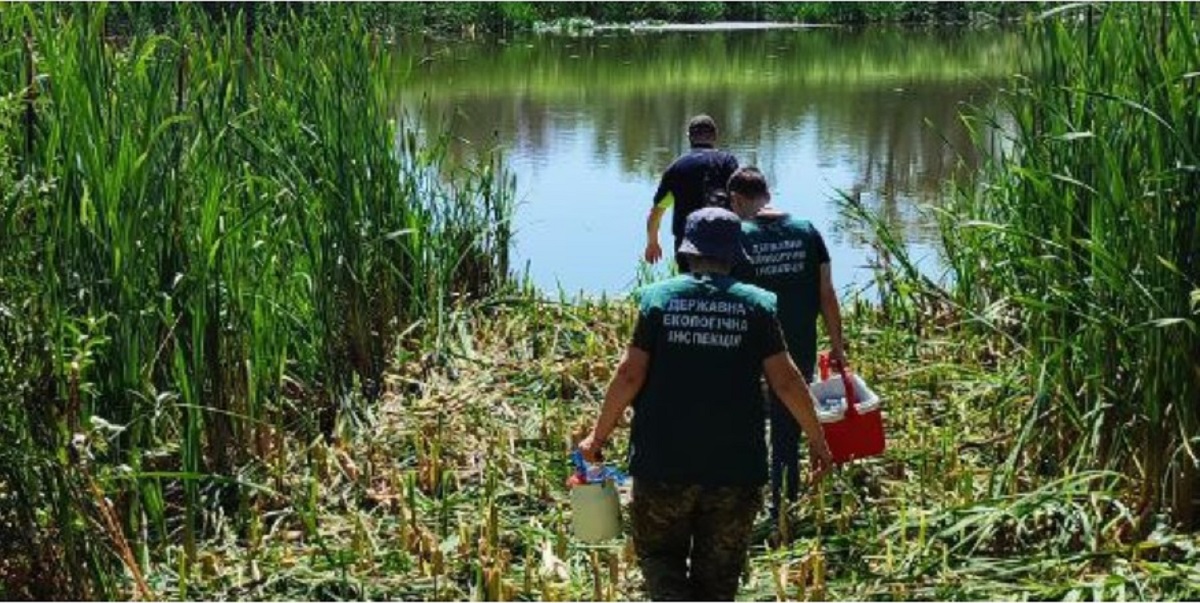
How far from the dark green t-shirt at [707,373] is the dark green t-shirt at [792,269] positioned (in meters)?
1.36

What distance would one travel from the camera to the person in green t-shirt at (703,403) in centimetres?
432

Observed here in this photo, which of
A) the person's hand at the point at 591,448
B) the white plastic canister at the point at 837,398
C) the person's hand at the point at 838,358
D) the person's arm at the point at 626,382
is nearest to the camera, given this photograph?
the person's arm at the point at 626,382

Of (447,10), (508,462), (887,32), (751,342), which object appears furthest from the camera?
(887,32)

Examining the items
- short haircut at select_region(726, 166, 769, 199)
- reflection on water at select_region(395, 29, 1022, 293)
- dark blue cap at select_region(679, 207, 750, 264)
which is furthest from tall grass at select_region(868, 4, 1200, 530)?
reflection on water at select_region(395, 29, 1022, 293)

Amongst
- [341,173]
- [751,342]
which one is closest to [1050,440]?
[751,342]

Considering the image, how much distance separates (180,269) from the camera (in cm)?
556

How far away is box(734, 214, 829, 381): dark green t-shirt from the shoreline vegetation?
0.56 m

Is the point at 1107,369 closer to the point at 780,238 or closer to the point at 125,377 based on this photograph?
the point at 780,238

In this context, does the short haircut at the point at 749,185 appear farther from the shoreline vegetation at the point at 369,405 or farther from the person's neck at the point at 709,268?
the person's neck at the point at 709,268

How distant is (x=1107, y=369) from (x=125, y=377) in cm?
302

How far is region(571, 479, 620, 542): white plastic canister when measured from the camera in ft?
15.4

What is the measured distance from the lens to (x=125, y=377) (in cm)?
509

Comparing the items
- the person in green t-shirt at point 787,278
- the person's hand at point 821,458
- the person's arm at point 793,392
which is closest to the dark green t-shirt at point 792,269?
the person in green t-shirt at point 787,278

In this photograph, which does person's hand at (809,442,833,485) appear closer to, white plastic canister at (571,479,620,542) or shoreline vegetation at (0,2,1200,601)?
shoreline vegetation at (0,2,1200,601)
